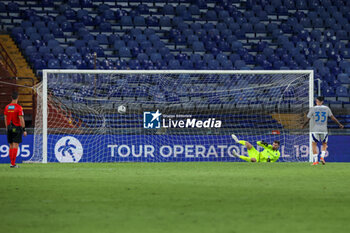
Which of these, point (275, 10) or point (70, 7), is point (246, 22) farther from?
point (70, 7)

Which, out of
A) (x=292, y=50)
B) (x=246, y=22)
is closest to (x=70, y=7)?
(x=246, y=22)

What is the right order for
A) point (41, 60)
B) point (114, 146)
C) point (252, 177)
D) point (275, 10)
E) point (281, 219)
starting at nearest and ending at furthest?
point (281, 219), point (252, 177), point (114, 146), point (41, 60), point (275, 10)

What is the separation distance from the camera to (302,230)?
5.16m

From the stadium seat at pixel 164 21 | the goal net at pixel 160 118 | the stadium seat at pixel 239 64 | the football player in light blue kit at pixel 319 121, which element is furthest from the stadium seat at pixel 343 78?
the football player in light blue kit at pixel 319 121

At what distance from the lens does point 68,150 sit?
709 inches

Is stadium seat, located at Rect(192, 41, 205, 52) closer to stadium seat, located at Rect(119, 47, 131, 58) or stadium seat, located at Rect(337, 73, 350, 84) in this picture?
stadium seat, located at Rect(119, 47, 131, 58)

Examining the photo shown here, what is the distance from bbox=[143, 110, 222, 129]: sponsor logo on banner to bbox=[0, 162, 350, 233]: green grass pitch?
26.6ft

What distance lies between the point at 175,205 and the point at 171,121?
39.3 ft

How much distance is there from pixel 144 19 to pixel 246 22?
4364 millimetres

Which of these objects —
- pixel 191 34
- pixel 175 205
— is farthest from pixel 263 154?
pixel 175 205

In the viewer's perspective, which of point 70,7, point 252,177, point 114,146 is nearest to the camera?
point 252,177

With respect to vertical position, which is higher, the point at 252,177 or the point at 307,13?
the point at 307,13

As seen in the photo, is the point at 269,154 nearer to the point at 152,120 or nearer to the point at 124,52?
the point at 152,120

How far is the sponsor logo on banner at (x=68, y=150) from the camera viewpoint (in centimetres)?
1787
